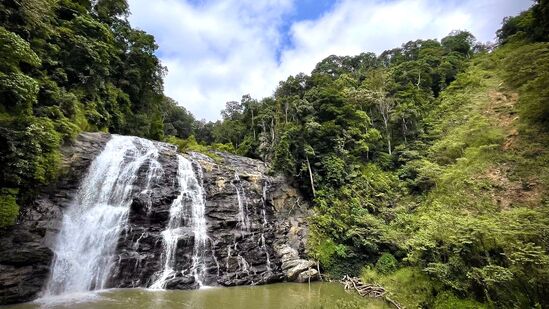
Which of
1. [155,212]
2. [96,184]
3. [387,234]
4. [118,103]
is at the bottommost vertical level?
[387,234]

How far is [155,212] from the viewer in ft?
47.0

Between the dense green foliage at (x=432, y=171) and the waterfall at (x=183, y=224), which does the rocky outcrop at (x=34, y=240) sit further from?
the dense green foliage at (x=432, y=171)

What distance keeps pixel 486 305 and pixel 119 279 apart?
12.2 m

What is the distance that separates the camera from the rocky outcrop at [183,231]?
10477 mm

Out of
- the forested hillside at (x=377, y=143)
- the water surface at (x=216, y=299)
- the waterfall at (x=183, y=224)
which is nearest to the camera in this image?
the forested hillside at (x=377, y=143)

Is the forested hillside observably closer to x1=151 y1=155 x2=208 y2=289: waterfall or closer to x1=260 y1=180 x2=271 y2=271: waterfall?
x1=260 y1=180 x2=271 y2=271: waterfall

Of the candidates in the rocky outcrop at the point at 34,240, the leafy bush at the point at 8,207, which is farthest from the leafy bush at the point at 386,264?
the leafy bush at the point at 8,207

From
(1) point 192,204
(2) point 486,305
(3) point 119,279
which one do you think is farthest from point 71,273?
(2) point 486,305

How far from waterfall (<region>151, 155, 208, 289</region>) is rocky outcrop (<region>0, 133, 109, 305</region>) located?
3.95 meters

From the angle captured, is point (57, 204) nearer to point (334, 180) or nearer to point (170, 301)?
point (170, 301)

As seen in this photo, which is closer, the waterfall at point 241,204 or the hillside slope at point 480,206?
the hillside slope at point 480,206

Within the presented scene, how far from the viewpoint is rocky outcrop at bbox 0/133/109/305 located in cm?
964

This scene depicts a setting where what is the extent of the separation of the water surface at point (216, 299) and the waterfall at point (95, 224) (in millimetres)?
927

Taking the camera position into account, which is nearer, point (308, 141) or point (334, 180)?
point (334, 180)
